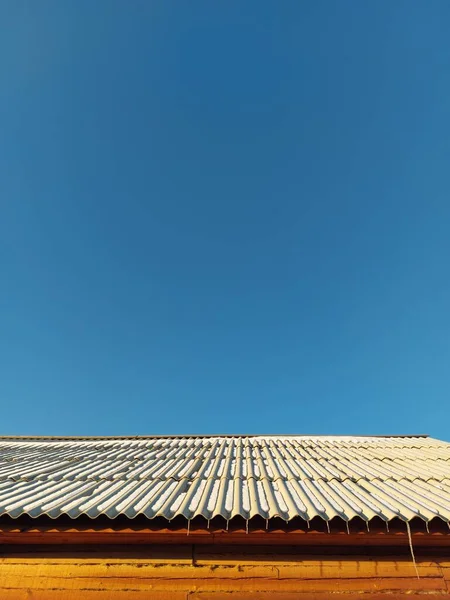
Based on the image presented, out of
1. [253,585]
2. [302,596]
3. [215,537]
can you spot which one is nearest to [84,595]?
[215,537]

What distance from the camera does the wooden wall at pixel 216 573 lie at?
9.40 feet

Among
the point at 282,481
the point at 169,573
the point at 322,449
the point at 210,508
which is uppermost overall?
the point at 322,449

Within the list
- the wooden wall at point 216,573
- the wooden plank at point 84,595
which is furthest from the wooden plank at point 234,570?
the wooden plank at point 84,595

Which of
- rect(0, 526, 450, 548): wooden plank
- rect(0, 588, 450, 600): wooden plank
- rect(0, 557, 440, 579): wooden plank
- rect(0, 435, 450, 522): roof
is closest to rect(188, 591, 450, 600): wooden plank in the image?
rect(0, 588, 450, 600): wooden plank

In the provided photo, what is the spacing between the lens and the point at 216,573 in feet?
9.62

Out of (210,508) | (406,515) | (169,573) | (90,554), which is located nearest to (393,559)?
(406,515)

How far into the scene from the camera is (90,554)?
305 centimetres

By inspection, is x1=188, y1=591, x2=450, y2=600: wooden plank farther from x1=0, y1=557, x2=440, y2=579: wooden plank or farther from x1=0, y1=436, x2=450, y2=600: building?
x1=0, y1=557, x2=440, y2=579: wooden plank

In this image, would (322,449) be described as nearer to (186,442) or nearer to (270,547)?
(186,442)

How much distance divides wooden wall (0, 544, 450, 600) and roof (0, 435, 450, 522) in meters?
0.37

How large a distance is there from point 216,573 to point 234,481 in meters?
1.15

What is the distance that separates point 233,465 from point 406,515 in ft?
8.66

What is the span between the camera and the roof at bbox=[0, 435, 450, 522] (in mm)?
3080

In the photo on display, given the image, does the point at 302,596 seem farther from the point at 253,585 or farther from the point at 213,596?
the point at 213,596
